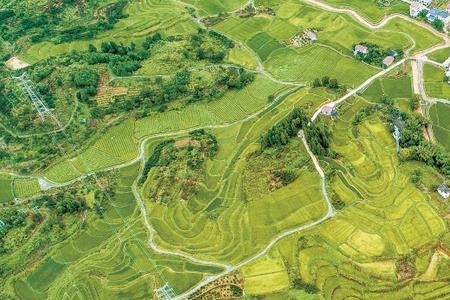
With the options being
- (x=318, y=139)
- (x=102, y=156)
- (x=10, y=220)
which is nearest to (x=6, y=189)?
(x=10, y=220)

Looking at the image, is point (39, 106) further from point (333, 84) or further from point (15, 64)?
point (333, 84)

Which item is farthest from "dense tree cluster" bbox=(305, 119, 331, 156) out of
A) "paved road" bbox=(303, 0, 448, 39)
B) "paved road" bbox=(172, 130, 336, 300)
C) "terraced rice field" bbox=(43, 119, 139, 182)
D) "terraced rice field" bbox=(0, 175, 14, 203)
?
"terraced rice field" bbox=(0, 175, 14, 203)

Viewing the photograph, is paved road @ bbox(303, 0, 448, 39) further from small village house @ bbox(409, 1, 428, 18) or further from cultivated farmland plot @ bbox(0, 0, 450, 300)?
small village house @ bbox(409, 1, 428, 18)

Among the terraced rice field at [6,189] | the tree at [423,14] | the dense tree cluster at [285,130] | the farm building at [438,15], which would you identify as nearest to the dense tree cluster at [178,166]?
the dense tree cluster at [285,130]

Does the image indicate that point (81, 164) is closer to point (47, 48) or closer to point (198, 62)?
point (198, 62)

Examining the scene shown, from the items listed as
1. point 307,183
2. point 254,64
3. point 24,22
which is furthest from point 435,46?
point 24,22

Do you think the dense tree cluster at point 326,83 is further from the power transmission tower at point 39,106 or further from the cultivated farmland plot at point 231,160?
the power transmission tower at point 39,106
